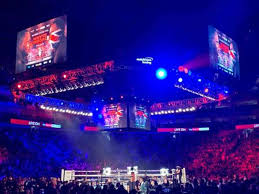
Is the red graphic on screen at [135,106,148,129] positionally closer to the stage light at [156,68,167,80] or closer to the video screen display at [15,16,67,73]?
the stage light at [156,68,167,80]

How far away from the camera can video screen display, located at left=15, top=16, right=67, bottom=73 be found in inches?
708

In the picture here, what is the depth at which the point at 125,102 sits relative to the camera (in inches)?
805

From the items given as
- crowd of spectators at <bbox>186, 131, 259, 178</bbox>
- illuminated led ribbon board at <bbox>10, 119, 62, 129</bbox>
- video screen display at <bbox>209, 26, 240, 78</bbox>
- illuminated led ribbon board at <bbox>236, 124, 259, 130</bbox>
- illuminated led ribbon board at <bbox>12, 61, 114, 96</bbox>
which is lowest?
crowd of spectators at <bbox>186, 131, 259, 178</bbox>

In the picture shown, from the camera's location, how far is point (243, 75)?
2670cm

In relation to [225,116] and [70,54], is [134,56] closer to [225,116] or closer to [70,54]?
[70,54]

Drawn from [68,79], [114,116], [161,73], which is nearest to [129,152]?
[114,116]

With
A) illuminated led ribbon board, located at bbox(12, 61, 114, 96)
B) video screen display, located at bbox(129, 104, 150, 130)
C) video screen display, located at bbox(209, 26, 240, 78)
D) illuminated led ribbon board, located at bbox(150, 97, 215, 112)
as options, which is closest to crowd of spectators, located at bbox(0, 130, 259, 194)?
illuminated led ribbon board, located at bbox(150, 97, 215, 112)

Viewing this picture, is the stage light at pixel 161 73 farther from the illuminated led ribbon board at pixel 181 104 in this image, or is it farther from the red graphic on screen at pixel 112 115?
the illuminated led ribbon board at pixel 181 104

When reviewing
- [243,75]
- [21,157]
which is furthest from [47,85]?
[243,75]

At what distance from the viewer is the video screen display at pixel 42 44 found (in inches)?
708

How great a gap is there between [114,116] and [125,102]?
112cm

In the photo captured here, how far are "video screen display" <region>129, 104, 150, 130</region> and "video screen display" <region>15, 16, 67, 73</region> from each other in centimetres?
551

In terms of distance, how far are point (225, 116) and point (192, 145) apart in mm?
4069

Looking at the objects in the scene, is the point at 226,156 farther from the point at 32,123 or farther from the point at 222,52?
the point at 32,123
